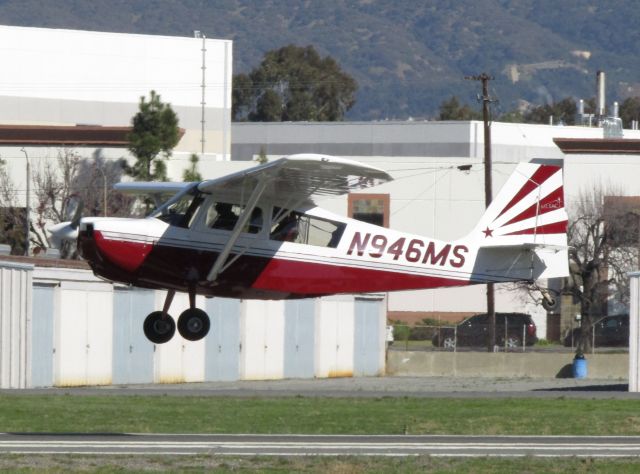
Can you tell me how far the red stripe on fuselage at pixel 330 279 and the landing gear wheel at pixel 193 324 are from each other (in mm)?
1260

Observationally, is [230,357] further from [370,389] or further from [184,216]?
[184,216]

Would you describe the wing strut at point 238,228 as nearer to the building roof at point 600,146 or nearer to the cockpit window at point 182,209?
the cockpit window at point 182,209

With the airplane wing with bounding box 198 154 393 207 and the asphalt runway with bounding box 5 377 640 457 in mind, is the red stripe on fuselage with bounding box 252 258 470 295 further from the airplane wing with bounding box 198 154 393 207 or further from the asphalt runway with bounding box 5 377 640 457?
the asphalt runway with bounding box 5 377 640 457

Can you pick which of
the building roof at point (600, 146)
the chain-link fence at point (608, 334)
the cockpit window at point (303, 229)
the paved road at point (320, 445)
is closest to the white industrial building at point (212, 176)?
the building roof at point (600, 146)

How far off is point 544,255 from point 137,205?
50.7 metres

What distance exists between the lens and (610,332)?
239ft

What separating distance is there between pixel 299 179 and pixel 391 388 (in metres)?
26.1

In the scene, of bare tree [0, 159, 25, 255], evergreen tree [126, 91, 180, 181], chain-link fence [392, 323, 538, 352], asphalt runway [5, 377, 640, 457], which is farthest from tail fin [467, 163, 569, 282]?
evergreen tree [126, 91, 180, 181]

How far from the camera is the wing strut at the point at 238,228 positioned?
2411cm

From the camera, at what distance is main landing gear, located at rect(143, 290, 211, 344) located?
2547 cm

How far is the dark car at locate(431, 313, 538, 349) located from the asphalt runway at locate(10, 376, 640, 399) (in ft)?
35.8

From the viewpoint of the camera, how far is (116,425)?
33.2 m

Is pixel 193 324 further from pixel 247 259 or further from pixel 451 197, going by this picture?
pixel 451 197

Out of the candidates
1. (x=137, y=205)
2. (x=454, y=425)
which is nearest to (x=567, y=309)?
(x=137, y=205)
